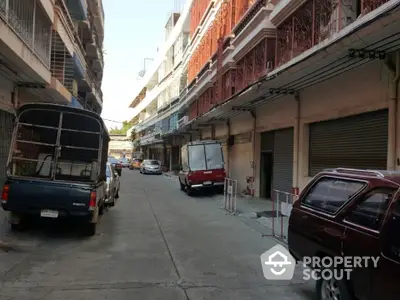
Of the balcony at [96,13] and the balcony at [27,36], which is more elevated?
the balcony at [96,13]

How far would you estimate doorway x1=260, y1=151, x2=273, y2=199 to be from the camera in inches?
824

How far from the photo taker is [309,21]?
45.4 feet

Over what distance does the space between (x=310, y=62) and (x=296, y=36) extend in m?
3.59

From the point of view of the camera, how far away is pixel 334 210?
16.5 ft

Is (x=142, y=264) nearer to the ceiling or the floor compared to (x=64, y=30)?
nearer to the floor

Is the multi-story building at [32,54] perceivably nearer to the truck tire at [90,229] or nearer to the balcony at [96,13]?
the truck tire at [90,229]

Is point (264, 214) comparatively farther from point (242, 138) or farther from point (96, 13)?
point (96, 13)

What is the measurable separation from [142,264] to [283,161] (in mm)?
11491

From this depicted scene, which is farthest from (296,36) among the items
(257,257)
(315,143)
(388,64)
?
(257,257)

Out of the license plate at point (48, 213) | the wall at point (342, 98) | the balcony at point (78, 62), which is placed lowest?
the license plate at point (48, 213)

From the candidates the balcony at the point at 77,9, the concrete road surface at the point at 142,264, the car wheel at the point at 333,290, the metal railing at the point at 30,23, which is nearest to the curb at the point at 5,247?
the concrete road surface at the point at 142,264

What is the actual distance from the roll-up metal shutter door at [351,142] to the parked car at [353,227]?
593 centimetres

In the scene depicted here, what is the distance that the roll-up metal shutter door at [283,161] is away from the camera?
17.5 metres

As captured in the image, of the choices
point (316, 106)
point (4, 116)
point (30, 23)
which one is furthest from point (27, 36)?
point (316, 106)
